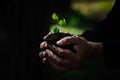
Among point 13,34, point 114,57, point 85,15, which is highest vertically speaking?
point 85,15

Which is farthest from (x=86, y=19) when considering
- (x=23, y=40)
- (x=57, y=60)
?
(x=57, y=60)

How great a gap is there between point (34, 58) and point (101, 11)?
7.35 meters

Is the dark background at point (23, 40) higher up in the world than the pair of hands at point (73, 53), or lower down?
higher up

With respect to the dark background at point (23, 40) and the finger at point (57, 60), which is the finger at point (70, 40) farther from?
the dark background at point (23, 40)

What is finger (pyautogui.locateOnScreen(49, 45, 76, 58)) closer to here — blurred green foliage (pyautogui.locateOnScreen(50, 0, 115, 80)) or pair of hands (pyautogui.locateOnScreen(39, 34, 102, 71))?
pair of hands (pyautogui.locateOnScreen(39, 34, 102, 71))

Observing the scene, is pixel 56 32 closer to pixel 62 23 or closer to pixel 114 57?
pixel 62 23

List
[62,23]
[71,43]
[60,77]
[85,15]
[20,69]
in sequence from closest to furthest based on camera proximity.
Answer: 1. [71,43]
2. [62,23]
3. [20,69]
4. [60,77]
5. [85,15]

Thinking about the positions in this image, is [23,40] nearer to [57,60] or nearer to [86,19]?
[57,60]

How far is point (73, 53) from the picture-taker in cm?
290

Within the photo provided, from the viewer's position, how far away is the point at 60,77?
20.7 ft

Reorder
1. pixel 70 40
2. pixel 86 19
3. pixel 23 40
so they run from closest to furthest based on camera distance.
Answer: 1. pixel 70 40
2. pixel 23 40
3. pixel 86 19

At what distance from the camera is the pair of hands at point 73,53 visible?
2.88 metres

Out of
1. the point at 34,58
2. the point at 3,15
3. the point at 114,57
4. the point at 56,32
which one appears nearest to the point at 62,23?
the point at 56,32

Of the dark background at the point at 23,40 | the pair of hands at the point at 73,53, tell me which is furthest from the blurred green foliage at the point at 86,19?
the pair of hands at the point at 73,53
